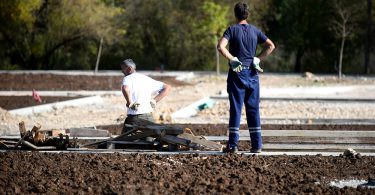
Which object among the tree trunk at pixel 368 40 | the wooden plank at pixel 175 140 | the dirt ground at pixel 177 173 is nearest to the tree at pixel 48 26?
the tree trunk at pixel 368 40

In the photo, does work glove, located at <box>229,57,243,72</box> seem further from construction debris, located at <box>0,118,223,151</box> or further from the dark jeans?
the dark jeans

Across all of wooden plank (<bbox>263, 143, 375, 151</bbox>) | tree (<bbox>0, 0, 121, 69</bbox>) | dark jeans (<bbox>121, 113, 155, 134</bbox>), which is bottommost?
wooden plank (<bbox>263, 143, 375, 151</bbox>)

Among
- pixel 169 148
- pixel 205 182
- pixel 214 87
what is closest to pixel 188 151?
pixel 169 148

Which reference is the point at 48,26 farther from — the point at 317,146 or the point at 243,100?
the point at 243,100

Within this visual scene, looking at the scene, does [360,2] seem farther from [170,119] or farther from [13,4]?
[170,119]

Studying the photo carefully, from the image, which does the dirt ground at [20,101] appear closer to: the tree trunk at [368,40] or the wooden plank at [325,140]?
the wooden plank at [325,140]

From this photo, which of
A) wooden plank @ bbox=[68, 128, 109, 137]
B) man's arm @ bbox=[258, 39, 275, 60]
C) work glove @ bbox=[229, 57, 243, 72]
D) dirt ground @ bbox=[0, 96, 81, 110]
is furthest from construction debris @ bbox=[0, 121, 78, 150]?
dirt ground @ bbox=[0, 96, 81, 110]

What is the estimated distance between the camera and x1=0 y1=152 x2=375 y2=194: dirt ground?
31.1 ft

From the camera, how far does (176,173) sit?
34.5ft

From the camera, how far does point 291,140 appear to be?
1320cm

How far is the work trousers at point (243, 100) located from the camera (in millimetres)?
11969

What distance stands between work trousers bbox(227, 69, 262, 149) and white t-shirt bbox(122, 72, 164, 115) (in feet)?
4.86

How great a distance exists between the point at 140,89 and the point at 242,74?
173 cm

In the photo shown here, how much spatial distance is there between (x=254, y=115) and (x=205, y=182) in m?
2.56
